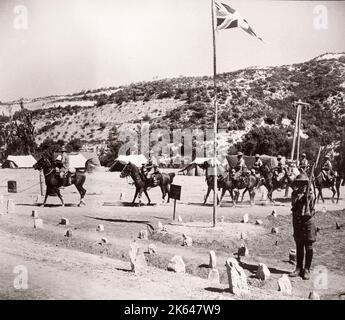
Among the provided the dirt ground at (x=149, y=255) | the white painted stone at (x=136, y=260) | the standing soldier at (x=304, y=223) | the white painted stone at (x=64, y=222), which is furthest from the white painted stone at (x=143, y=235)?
the standing soldier at (x=304, y=223)

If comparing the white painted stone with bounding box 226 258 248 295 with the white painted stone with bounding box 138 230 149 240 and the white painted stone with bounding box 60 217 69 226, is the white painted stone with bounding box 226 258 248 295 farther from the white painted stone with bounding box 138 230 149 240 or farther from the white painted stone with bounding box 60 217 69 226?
the white painted stone with bounding box 60 217 69 226

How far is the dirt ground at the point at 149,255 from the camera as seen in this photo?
10.5m

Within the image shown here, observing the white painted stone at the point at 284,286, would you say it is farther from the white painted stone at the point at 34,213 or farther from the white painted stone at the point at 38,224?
the white painted stone at the point at 34,213

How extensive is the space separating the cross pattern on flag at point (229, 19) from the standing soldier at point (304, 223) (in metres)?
5.87

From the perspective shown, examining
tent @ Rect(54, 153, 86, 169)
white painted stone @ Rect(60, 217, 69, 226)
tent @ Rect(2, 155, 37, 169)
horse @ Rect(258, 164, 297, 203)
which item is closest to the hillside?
tent @ Rect(2, 155, 37, 169)

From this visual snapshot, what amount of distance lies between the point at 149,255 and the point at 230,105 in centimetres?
5547

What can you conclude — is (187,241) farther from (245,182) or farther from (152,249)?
(245,182)

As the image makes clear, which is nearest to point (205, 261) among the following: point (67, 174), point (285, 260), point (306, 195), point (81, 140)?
point (285, 260)

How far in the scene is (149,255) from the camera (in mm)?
14000

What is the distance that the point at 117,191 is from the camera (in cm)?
3250

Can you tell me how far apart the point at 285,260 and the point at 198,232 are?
338cm

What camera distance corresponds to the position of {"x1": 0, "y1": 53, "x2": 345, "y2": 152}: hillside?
63.5 metres

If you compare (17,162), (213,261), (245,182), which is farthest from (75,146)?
(213,261)
